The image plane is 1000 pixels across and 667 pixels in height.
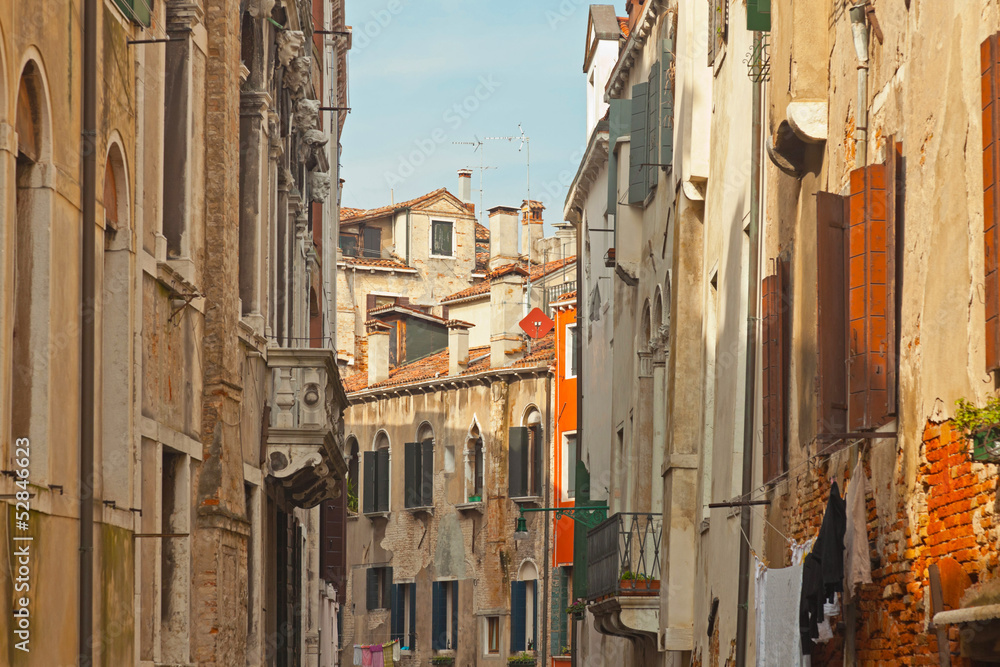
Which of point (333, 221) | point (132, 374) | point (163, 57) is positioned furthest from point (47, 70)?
point (333, 221)

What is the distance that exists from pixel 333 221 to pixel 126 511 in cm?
1805

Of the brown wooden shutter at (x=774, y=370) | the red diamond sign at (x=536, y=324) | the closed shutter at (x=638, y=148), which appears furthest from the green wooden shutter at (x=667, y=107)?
the red diamond sign at (x=536, y=324)

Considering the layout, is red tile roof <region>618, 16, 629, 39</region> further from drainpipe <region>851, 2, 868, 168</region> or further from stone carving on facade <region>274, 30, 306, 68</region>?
drainpipe <region>851, 2, 868, 168</region>

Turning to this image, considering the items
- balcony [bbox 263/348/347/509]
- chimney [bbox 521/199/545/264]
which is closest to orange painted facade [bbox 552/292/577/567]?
chimney [bbox 521/199/545/264]

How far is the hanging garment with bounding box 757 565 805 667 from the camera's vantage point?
9.98m

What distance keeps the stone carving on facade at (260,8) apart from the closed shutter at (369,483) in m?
27.6

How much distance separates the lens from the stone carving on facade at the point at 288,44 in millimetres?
16984

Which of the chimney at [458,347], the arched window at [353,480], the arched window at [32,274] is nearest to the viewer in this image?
the arched window at [32,274]

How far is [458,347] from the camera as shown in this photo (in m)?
41.2

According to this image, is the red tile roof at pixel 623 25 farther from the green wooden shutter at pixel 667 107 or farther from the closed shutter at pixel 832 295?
the closed shutter at pixel 832 295

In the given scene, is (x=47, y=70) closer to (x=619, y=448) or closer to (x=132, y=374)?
(x=132, y=374)

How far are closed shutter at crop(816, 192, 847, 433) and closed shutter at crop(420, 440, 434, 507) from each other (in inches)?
1265

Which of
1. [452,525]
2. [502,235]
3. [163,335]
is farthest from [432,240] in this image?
[163,335]

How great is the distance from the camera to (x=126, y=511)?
10.3m
